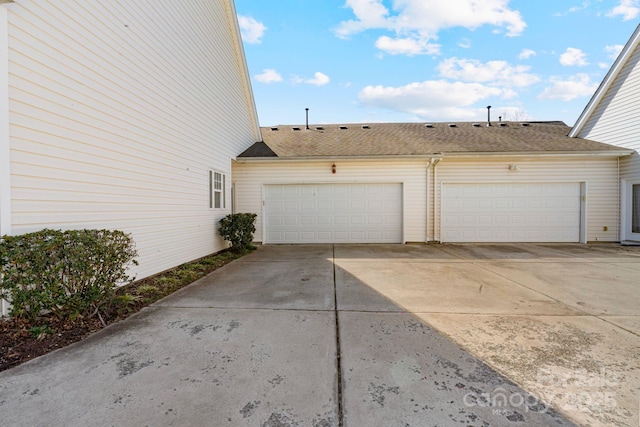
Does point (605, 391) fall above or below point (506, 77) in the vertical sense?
below

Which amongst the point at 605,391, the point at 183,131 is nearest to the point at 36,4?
the point at 183,131

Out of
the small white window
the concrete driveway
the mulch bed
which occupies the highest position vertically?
the small white window

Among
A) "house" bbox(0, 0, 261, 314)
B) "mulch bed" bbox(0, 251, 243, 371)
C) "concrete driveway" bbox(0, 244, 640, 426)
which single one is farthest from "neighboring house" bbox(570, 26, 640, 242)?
"mulch bed" bbox(0, 251, 243, 371)

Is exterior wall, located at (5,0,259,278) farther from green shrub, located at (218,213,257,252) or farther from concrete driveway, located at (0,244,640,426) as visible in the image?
concrete driveway, located at (0,244,640,426)

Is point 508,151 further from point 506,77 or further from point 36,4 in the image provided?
point 36,4

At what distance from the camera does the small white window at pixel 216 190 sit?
7.78 meters

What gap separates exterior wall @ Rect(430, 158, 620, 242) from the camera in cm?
959

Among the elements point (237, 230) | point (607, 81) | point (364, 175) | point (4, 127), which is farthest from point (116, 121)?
point (607, 81)

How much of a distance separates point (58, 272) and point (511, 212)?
11.7 meters

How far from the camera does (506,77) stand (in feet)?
46.1

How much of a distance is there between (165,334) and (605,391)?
12.8 ft

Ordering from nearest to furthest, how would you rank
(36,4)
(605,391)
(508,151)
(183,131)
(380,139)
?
(605,391) → (36,4) → (183,131) → (508,151) → (380,139)

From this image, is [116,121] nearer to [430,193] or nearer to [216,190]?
[216,190]

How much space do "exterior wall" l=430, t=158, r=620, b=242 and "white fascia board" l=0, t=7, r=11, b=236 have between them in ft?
35.2
